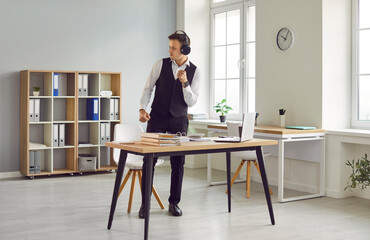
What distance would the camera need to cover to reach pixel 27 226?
164 inches

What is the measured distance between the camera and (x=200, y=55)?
7.93 m

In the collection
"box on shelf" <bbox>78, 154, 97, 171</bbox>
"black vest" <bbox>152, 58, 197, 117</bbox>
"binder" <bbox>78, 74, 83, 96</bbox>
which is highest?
"binder" <bbox>78, 74, 83, 96</bbox>

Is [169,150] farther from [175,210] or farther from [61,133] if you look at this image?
[61,133]

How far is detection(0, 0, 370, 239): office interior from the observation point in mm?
5508

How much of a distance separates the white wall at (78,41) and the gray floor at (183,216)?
143cm

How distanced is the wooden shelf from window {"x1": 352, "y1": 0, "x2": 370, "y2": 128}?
328 cm

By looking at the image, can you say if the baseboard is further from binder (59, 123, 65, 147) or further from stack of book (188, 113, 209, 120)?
stack of book (188, 113, 209, 120)

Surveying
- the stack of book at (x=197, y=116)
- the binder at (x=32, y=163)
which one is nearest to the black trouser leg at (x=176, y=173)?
the binder at (x=32, y=163)

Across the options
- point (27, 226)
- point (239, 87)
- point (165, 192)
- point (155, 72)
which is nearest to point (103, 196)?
point (165, 192)

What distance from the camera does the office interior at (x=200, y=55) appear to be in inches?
217

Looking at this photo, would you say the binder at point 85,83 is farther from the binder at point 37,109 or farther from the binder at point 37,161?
the binder at point 37,161

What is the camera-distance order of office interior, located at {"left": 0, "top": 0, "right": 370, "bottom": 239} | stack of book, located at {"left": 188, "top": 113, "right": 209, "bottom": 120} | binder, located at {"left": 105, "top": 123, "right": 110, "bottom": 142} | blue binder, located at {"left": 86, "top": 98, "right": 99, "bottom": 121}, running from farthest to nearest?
stack of book, located at {"left": 188, "top": 113, "right": 209, "bottom": 120} < binder, located at {"left": 105, "top": 123, "right": 110, "bottom": 142} < blue binder, located at {"left": 86, "top": 98, "right": 99, "bottom": 121} < office interior, located at {"left": 0, "top": 0, "right": 370, "bottom": 239}

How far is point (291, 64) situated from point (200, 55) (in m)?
2.33

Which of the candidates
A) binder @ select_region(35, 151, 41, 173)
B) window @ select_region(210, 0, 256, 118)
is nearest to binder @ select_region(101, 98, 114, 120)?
binder @ select_region(35, 151, 41, 173)
